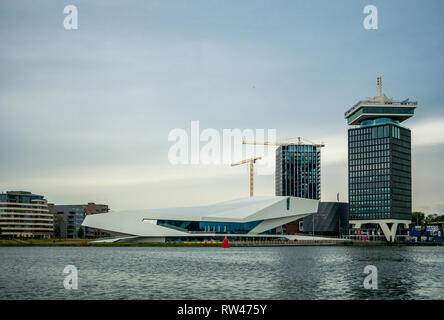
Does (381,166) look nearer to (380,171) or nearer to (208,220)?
(380,171)

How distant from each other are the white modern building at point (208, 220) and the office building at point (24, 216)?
228ft

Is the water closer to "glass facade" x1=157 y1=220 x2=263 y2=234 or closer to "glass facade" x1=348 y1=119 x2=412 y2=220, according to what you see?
"glass facade" x1=157 y1=220 x2=263 y2=234

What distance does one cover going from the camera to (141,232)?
11381 centimetres

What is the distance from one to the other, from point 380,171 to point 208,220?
273 feet

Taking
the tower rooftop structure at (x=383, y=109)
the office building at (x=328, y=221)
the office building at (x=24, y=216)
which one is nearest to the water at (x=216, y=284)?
the office building at (x=328, y=221)

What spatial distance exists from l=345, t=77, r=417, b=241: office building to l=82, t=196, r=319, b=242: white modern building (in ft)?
172

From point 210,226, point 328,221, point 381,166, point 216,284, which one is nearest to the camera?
point 216,284

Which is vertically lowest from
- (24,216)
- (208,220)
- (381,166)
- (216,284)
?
(216,284)

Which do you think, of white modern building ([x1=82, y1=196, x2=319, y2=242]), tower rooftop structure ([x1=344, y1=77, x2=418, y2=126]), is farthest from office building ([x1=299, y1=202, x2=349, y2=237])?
white modern building ([x1=82, y1=196, x2=319, y2=242])

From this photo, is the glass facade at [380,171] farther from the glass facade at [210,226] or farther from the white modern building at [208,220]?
the glass facade at [210,226]

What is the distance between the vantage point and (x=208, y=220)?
4697 inches

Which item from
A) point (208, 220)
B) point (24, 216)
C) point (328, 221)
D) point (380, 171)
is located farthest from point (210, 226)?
point (24, 216)
